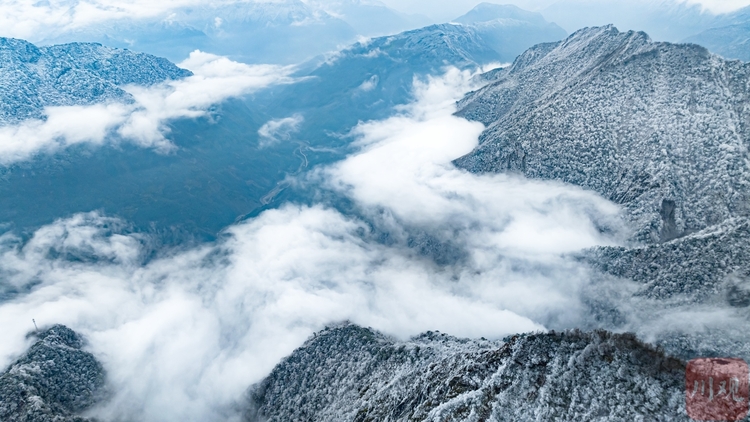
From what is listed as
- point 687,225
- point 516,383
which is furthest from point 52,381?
point 687,225

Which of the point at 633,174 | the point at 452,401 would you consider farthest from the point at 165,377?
the point at 633,174

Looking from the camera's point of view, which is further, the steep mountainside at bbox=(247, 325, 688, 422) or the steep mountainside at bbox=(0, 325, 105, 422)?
the steep mountainside at bbox=(0, 325, 105, 422)

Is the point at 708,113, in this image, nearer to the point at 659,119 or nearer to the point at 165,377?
the point at 659,119

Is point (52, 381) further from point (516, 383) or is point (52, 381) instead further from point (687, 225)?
point (687, 225)

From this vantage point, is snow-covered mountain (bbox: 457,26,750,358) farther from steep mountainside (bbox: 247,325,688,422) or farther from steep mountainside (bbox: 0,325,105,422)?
steep mountainside (bbox: 0,325,105,422)

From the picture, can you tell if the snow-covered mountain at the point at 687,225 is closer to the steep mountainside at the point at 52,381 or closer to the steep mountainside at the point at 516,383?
the steep mountainside at the point at 516,383

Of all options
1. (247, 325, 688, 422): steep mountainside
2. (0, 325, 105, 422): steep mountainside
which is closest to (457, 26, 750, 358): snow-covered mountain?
(247, 325, 688, 422): steep mountainside
